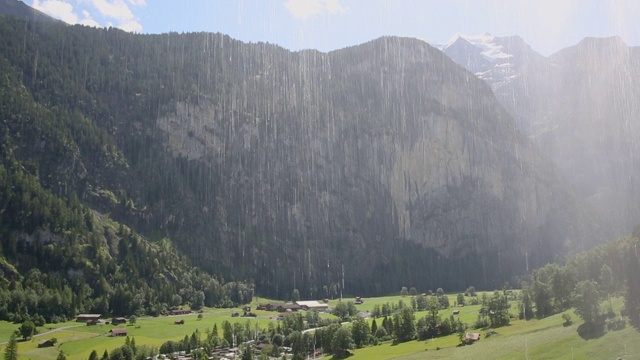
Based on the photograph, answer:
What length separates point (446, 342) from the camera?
252 feet

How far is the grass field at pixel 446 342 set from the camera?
5375cm

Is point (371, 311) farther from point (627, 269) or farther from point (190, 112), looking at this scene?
point (190, 112)

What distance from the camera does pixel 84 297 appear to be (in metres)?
117

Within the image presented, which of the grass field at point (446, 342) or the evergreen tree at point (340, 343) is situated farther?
the evergreen tree at point (340, 343)

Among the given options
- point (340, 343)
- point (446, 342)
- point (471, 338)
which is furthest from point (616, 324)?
point (340, 343)

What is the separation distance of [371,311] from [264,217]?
2736 inches

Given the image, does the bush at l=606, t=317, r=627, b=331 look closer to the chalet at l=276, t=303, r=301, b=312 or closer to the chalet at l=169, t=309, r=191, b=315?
the chalet at l=276, t=303, r=301, b=312

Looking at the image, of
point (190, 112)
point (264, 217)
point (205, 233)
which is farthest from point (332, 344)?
point (190, 112)

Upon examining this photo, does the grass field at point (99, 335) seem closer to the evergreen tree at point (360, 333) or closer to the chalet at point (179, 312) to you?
the chalet at point (179, 312)

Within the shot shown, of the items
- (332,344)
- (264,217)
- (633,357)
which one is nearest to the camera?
(633,357)

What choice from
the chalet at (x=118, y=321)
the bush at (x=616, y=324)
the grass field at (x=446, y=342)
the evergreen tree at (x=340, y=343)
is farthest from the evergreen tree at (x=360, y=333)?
the chalet at (x=118, y=321)

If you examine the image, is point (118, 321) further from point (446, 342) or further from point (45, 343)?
point (446, 342)

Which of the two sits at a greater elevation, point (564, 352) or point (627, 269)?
point (627, 269)

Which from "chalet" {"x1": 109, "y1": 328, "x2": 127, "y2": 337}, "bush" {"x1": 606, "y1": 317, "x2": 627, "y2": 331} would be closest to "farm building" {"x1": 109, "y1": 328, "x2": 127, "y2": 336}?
"chalet" {"x1": 109, "y1": 328, "x2": 127, "y2": 337}
